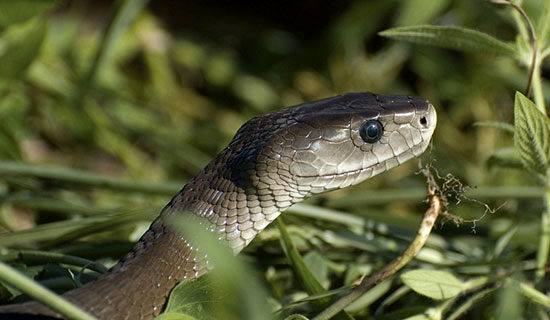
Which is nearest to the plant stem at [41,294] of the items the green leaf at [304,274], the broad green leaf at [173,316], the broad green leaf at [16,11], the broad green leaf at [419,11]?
the broad green leaf at [173,316]

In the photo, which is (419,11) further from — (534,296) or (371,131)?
(534,296)

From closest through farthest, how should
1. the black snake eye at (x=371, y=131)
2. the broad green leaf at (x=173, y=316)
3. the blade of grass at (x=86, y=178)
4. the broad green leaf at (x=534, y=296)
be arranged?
the broad green leaf at (x=173, y=316), the broad green leaf at (x=534, y=296), the black snake eye at (x=371, y=131), the blade of grass at (x=86, y=178)

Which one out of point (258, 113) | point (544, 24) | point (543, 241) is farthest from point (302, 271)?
point (258, 113)

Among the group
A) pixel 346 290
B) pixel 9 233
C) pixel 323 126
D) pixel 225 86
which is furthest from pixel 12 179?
pixel 225 86

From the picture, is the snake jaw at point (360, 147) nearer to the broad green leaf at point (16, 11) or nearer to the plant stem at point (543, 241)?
the plant stem at point (543, 241)

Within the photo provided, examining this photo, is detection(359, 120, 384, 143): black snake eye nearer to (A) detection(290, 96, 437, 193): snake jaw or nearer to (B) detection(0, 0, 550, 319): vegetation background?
(A) detection(290, 96, 437, 193): snake jaw

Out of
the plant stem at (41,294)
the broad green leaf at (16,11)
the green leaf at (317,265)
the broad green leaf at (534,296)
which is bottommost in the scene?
the broad green leaf at (534,296)
